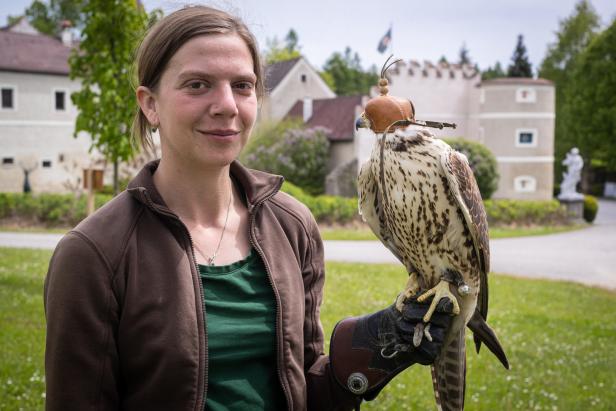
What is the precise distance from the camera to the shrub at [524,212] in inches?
762

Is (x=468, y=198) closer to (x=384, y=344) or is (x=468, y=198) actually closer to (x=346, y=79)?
(x=384, y=344)

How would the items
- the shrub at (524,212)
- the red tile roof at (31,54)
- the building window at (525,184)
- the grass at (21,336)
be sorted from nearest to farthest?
the grass at (21,336) < the shrub at (524,212) < the building window at (525,184) < the red tile roof at (31,54)

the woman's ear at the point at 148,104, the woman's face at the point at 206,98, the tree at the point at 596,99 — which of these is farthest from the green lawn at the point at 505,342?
the tree at the point at 596,99

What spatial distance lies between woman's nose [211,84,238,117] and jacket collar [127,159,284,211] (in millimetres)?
339

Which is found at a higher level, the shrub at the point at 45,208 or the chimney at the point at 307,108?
the chimney at the point at 307,108

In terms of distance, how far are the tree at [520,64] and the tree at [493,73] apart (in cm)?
1525

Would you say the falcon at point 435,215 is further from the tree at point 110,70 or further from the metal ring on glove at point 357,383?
the tree at point 110,70

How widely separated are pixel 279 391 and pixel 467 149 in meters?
20.6

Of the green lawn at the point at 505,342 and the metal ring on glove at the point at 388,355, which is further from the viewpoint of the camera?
the green lawn at the point at 505,342

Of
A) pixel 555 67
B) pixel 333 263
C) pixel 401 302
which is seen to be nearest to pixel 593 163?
pixel 555 67

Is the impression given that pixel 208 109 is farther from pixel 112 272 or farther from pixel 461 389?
pixel 461 389

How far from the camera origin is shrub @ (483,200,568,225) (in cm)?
1936

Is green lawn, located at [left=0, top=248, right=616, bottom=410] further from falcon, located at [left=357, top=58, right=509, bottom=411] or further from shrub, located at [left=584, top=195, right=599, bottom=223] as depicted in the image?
shrub, located at [left=584, top=195, right=599, bottom=223]

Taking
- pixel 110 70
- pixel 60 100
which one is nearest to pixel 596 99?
pixel 60 100
